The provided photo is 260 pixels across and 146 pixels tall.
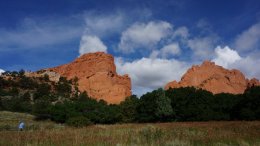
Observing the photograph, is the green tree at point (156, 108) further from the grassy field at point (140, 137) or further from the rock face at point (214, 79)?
the rock face at point (214, 79)

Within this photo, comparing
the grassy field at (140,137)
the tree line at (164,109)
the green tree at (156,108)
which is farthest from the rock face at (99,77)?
the grassy field at (140,137)

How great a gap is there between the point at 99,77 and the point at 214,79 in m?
58.4

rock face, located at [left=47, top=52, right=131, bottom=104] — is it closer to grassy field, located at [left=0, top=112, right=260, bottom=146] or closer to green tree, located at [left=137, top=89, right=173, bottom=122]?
green tree, located at [left=137, top=89, right=173, bottom=122]

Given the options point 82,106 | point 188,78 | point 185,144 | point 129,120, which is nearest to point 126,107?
point 129,120

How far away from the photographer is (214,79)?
163500mm

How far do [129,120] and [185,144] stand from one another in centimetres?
5701

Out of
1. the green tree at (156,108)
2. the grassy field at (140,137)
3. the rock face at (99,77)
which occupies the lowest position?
the grassy field at (140,137)

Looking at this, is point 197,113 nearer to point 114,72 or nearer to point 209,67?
point 114,72

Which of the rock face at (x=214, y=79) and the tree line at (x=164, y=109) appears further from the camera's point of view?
the rock face at (x=214, y=79)

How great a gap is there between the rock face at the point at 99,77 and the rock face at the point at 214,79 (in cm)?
3078

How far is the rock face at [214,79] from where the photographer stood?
16361cm

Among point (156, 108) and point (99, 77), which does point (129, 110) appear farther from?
point (99, 77)

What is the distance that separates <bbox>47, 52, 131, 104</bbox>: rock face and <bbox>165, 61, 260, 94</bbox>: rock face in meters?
30.8

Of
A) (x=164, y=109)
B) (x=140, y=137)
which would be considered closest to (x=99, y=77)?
(x=164, y=109)
